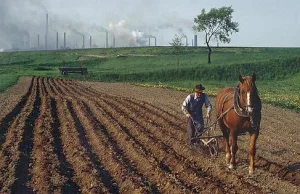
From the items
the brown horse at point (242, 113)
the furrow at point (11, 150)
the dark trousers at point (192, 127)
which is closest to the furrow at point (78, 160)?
the furrow at point (11, 150)

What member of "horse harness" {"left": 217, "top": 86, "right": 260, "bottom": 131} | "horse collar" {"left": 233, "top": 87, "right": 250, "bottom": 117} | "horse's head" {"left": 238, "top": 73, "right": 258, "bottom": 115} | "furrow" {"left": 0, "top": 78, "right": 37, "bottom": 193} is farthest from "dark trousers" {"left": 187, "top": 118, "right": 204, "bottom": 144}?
"furrow" {"left": 0, "top": 78, "right": 37, "bottom": 193}

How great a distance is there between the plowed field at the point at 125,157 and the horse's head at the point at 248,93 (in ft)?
5.06

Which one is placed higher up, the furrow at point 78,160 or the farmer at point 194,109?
the farmer at point 194,109

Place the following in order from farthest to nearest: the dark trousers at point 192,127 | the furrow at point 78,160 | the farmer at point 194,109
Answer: the dark trousers at point 192,127 < the farmer at point 194,109 < the furrow at point 78,160

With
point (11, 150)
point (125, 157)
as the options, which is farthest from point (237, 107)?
point (11, 150)

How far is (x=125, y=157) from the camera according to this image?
12734mm

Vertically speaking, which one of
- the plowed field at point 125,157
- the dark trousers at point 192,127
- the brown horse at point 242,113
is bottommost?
the plowed field at point 125,157

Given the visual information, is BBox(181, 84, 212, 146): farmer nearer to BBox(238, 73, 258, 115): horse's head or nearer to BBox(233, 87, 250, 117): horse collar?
BBox(233, 87, 250, 117): horse collar

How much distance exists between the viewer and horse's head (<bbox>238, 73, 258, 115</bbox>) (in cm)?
1086

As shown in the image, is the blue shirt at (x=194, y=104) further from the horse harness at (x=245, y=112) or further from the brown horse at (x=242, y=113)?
the horse harness at (x=245, y=112)

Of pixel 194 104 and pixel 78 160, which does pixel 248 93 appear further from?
pixel 78 160

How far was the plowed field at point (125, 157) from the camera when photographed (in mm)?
9938

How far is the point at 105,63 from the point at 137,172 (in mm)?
79767

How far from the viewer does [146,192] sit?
30.3ft
